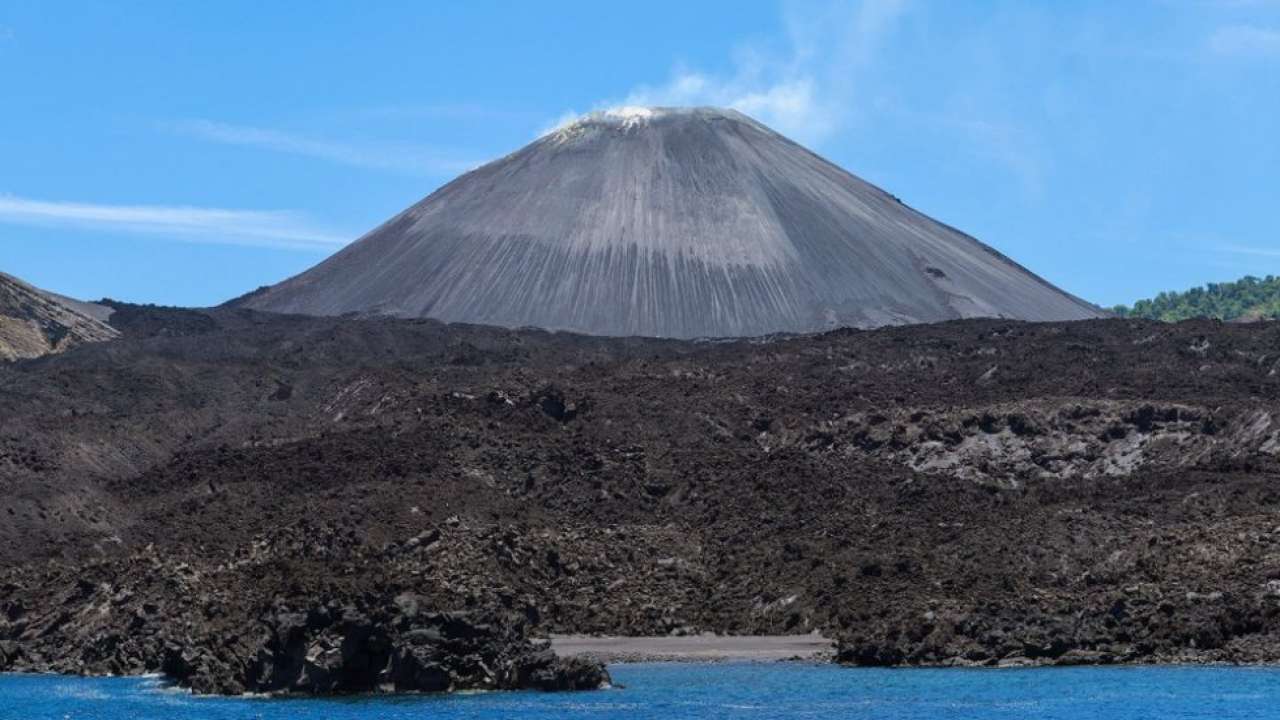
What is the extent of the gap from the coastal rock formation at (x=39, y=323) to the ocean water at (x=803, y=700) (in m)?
104

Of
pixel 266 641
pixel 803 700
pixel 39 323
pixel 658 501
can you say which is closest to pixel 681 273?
pixel 39 323

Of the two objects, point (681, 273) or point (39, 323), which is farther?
point (681, 273)

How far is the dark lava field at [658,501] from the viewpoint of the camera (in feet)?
265

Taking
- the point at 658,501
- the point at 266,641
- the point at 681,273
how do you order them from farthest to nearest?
the point at 681,273 < the point at 658,501 < the point at 266,641

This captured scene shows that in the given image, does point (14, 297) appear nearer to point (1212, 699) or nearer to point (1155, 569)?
point (1155, 569)

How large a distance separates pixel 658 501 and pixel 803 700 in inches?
1757

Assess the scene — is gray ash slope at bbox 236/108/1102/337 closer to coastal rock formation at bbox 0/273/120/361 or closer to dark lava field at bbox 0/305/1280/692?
coastal rock formation at bbox 0/273/120/361

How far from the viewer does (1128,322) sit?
15388cm

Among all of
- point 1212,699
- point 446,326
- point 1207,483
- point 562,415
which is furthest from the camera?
point 446,326

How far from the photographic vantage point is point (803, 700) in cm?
6850

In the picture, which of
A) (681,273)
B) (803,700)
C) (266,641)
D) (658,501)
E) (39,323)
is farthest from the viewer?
(681,273)

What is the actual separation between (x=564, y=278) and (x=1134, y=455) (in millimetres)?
80345

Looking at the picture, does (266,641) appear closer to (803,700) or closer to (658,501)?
(803,700)

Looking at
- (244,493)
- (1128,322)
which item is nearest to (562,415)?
(244,493)
